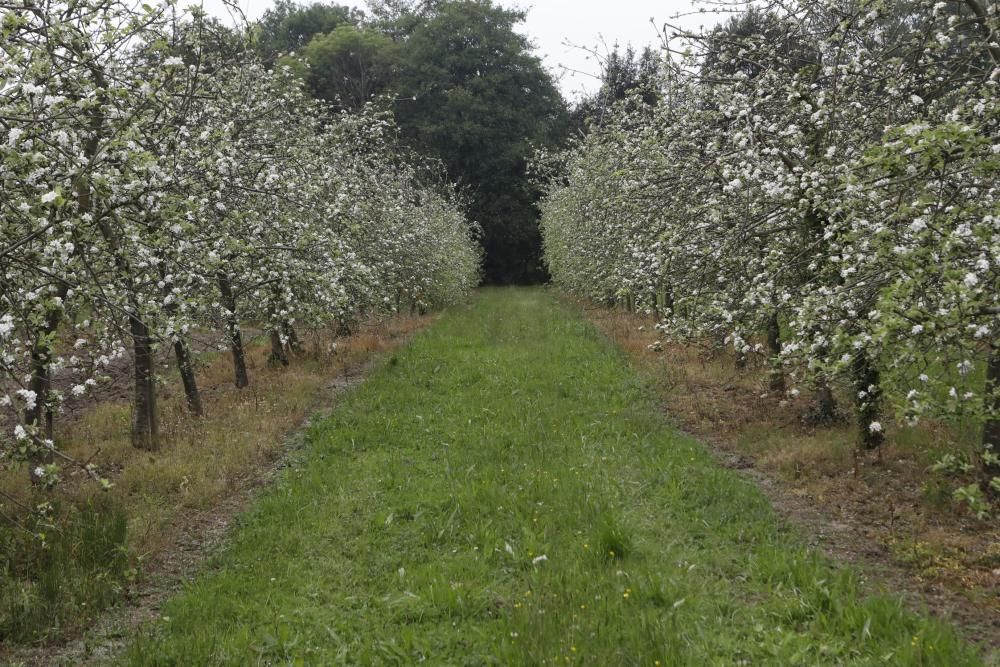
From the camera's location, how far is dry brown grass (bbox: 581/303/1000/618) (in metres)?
6.57

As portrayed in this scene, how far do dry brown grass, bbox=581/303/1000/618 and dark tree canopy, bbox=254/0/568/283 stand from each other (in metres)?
37.3

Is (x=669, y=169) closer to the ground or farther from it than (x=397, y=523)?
farther from it

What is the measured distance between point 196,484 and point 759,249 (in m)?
7.93

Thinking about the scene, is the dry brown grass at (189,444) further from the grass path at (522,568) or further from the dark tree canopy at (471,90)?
the dark tree canopy at (471,90)

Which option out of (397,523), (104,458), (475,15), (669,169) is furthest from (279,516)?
(475,15)

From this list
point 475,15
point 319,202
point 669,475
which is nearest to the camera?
point 669,475

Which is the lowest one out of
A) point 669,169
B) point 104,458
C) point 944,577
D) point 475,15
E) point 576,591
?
point 944,577

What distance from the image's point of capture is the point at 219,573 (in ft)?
22.2

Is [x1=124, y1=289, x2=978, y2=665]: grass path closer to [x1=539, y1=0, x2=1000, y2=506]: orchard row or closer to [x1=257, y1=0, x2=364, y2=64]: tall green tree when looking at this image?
[x1=539, y1=0, x2=1000, y2=506]: orchard row

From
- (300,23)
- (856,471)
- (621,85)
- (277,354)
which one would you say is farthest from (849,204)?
(300,23)

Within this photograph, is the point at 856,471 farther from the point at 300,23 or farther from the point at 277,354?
the point at 300,23

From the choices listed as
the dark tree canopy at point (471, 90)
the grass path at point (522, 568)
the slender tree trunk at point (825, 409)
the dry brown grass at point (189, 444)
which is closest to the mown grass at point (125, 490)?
the dry brown grass at point (189, 444)

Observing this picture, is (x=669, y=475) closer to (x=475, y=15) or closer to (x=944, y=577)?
(x=944, y=577)

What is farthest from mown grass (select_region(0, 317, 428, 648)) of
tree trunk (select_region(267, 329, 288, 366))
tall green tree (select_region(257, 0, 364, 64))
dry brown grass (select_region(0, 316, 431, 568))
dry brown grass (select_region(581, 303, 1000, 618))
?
tall green tree (select_region(257, 0, 364, 64))
